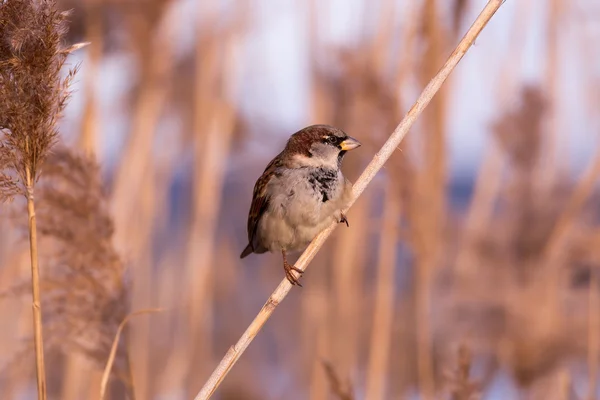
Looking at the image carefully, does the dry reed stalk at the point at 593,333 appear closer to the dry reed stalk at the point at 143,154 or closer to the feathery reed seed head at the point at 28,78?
the dry reed stalk at the point at 143,154

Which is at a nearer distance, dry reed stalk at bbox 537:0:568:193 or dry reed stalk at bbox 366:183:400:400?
dry reed stalk at bbox 366:183:400:400

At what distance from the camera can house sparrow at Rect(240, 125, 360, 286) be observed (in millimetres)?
1835

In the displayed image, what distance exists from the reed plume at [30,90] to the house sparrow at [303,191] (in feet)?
2.36

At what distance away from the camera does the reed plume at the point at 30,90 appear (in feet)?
3.84

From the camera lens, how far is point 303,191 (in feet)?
6.24


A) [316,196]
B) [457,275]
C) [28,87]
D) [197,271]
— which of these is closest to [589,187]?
[457,275]

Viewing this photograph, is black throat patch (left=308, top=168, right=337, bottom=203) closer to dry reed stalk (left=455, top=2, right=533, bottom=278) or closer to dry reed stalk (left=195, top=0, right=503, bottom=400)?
dry reed stalk (left=195, top=0, right=503, bottom=400)

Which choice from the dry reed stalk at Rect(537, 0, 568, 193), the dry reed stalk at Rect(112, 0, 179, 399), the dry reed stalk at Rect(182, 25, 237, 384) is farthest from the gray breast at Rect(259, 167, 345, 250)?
the dry reed stalk at Rect(537, 0, 568, 193)

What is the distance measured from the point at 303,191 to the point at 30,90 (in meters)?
0.85

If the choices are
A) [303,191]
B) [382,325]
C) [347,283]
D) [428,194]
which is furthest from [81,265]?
[347,283]

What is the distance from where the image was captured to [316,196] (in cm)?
186

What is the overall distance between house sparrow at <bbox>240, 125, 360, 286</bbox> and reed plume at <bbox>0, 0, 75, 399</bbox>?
0.72 meters

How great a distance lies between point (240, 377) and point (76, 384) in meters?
1.05

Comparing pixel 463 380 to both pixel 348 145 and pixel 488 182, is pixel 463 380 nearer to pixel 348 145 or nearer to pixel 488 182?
pixel 348 145
